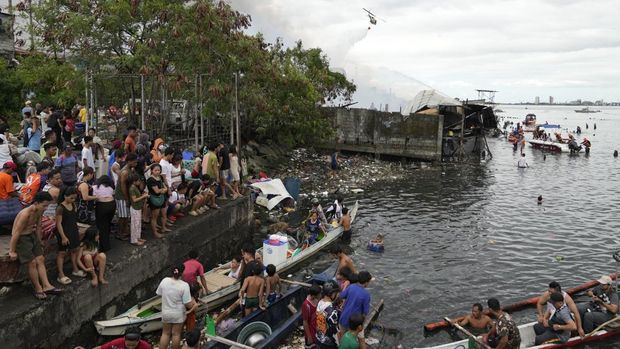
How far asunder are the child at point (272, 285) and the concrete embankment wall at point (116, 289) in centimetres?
302

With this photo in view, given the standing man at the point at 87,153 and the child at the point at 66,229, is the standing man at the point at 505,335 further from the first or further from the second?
the standing man at the point at 87,153

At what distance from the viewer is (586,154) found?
4534 cm

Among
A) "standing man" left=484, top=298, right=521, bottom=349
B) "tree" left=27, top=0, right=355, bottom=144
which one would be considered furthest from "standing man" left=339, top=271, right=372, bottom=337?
"tree" left=27, top=0, right=355, bottom=144

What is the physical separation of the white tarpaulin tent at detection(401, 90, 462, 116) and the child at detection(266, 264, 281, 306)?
31.8 metres

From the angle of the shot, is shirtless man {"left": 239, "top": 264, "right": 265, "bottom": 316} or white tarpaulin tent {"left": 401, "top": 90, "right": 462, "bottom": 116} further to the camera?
white tarpaulin tent {"left": 401, "top": 90, "right": 462, "bottom": 116}

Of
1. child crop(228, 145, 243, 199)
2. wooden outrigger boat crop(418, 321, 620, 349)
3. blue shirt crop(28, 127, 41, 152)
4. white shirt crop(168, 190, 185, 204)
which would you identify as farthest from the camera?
child crop(228, 145, 243, 199)

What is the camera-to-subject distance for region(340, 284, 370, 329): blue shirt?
25.5 feet

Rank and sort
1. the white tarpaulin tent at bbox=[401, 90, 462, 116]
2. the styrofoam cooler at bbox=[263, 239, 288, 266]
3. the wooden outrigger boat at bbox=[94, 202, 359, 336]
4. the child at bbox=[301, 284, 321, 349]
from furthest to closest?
1. the white tarpaulin tent at bbox=[401, 90, 462, 116]
2. the styrofoam cooler at bbox=[263, 239, 288, 266]
3. the wooden outrigger boat at bbox=[94, 202, 359, 336]
4. the child at bbox=[301, 284, 321, 349]

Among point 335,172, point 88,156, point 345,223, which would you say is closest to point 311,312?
point 88,156

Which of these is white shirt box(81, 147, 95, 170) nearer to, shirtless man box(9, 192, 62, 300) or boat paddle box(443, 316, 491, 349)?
shirtless man box(9, 192, 62, 300)

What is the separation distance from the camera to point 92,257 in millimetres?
9359


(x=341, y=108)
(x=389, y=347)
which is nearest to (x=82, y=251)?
(x=389, y=347)

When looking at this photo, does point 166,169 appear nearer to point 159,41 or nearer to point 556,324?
point 159,41

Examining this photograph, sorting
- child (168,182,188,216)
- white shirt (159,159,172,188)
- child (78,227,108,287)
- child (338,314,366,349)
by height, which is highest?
white shirt (159,159,172,188)
